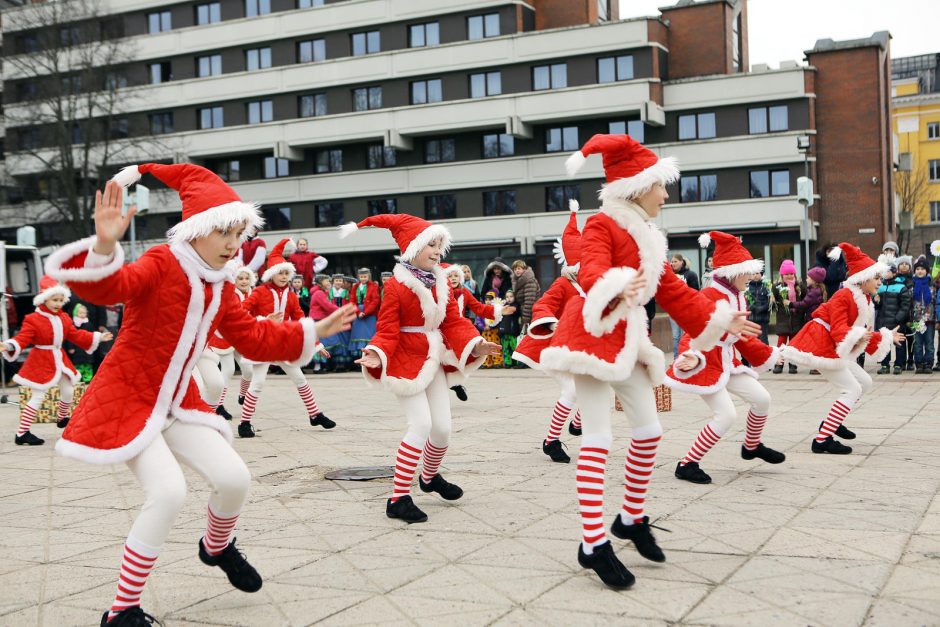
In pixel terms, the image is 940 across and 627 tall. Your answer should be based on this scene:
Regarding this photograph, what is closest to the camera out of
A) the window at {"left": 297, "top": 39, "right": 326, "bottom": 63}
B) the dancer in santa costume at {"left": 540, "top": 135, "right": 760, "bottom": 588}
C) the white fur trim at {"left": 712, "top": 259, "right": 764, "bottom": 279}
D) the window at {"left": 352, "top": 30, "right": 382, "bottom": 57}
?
the dancer in santa costume at {"left": 540, "top": 135, "right": 760, "bottom": 588}

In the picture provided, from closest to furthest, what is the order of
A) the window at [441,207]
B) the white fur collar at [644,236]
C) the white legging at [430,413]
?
the white fur collar at [644,236] < the white legging at [430,413] < the window at [441,207]

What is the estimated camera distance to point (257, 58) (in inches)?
2045

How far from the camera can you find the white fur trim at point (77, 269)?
3.98 m

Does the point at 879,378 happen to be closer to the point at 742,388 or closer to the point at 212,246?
the point at 742,388

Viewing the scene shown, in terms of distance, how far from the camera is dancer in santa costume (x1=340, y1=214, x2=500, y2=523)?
6.84 metres

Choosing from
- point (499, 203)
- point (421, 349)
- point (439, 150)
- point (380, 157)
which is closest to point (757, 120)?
point (499, 203)

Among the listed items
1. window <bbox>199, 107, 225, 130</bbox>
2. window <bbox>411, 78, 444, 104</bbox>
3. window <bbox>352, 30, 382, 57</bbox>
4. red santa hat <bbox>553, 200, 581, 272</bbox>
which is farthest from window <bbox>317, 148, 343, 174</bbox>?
red santa hat <bbox>553, 200, 581, 272</bbox>

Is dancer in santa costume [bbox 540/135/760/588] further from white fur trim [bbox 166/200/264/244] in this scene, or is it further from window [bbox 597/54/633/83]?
window [bbox 597/54/633/83]

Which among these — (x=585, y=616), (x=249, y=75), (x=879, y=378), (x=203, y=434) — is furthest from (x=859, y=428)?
(x=249, y=75)

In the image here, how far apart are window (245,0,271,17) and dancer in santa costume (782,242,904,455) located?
4748 centimetres

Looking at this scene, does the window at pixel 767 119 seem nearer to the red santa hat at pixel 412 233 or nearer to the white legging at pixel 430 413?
the red santa hat at pixel 412 233

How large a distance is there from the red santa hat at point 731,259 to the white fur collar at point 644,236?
2.63 m

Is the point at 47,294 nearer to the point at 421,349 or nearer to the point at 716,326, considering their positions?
the point at 421,349

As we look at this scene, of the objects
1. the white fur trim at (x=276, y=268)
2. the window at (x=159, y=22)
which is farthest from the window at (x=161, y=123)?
the white fur trim at (x=276, y=268)
